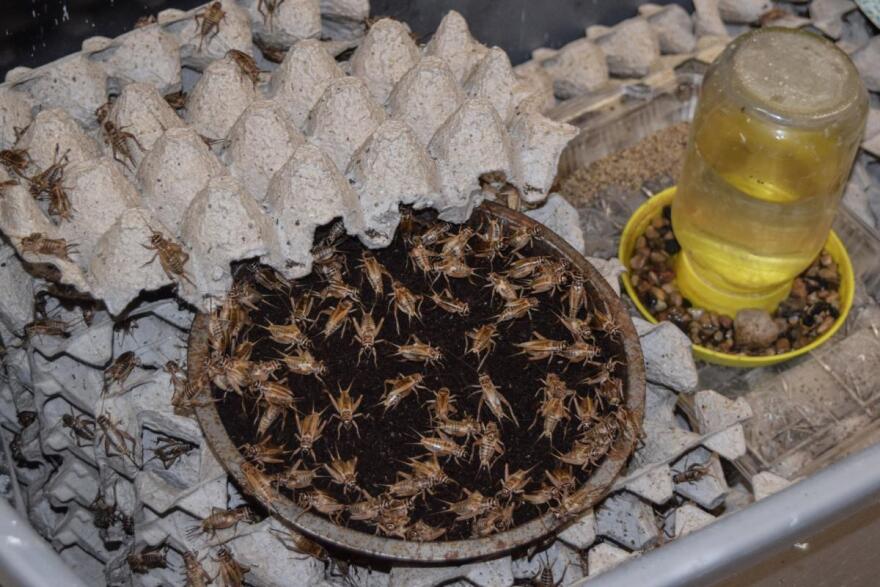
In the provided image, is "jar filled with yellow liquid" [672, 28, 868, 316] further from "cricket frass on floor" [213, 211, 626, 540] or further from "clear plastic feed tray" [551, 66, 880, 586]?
"cricket frass on floor" [213, 211, 626, 540]

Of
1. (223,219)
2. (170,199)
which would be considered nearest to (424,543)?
(223,219)

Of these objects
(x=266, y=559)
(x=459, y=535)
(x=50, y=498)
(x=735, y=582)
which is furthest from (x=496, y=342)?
(x=50, y=498)

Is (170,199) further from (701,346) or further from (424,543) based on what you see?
(701,346)

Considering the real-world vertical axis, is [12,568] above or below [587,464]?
above

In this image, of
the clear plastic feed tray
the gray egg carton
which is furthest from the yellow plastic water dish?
the gray egg carton

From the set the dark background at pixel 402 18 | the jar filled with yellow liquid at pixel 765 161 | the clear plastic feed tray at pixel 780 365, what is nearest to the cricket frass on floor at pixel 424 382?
the clear plastic feed tray at pixel 780 365

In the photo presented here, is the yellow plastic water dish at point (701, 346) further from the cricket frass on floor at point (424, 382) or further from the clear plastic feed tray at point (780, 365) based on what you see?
the cricket frass on floor at point (424, 382)

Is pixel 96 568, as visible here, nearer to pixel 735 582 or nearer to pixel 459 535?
pixel 459 535
